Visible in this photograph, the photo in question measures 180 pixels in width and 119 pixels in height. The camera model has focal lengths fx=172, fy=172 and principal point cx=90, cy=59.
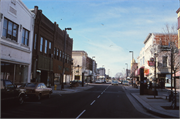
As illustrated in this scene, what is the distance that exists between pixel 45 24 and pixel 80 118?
26.2 metres

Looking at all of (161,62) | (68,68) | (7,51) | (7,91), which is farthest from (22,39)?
(161,62)

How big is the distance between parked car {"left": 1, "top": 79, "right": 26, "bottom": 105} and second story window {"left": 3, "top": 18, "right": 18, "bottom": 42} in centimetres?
1113

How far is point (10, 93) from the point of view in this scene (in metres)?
11.1

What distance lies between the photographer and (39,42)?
29781 millimetres

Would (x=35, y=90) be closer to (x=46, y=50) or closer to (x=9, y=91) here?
(x=9, y=91)

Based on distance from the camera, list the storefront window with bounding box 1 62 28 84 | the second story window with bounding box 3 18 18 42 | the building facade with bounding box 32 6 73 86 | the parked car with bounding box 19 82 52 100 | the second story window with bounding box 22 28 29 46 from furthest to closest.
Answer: the building facade with bounding box 32 6 73 86, the second story window with bounding box 22 28 29 46, the second story window with bounding box 3 18 18 42, the storefront window with bounding box 1 62 28 84, the parked car with bounding box 19 82 52 100

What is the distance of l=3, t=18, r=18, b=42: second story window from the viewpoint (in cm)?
2066

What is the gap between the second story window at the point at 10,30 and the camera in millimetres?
20656

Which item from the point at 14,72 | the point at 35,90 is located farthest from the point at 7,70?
the point at 35,90

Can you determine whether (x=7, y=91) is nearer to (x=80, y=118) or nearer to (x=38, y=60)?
(x=80, y=118)

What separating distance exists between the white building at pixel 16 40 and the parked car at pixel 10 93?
9224mm

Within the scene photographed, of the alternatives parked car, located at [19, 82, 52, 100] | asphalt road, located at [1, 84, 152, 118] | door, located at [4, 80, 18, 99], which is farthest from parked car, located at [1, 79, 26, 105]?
parked car, located at [19, 82, 52, 100]

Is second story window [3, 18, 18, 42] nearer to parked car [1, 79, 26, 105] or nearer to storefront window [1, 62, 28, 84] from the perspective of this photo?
storefront window [1, 62, 28, 84]

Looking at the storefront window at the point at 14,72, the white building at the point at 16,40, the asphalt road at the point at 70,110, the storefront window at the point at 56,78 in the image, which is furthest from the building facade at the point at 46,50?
the asphalt road at the point at 70,110
